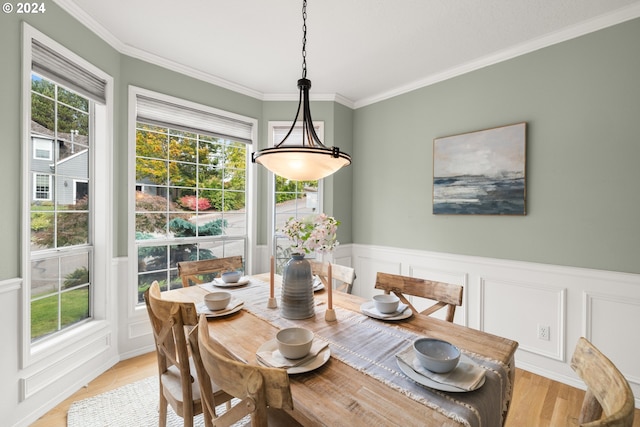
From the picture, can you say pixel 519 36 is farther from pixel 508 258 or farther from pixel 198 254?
pixel 198 254

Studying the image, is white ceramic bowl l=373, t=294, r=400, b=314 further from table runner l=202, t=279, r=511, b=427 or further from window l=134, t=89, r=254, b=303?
window l=134, t=89, r=254, b=303

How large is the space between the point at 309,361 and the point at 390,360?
0.31 meters

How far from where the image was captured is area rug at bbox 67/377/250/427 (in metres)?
1.76

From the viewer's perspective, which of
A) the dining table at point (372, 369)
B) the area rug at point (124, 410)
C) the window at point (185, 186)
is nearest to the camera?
the dining table at point (372, 369)

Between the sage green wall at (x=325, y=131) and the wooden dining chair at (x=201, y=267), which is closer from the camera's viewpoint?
the wooden dining chair at (x=201, y=267)

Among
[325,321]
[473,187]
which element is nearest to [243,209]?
[325,321]

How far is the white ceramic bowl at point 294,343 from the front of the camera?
1.04 metres

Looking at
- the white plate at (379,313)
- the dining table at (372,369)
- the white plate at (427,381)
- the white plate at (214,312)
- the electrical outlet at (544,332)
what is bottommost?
the electrical outlet at (544,332)

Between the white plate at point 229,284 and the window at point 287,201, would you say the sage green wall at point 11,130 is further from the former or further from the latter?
the window at point 287,201

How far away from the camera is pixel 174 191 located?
287 centimetres

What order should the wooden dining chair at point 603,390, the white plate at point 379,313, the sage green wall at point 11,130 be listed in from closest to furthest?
the wooden dining chair at point 603,390 → the white plate at point 379,313 → the sage green wall at point 11,130

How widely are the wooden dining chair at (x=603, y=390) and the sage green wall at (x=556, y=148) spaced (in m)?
1.62

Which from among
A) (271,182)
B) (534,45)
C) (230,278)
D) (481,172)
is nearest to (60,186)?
(230,278)

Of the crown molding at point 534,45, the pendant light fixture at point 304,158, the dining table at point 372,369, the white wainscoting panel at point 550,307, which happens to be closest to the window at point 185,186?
the dining table at point 372,369
